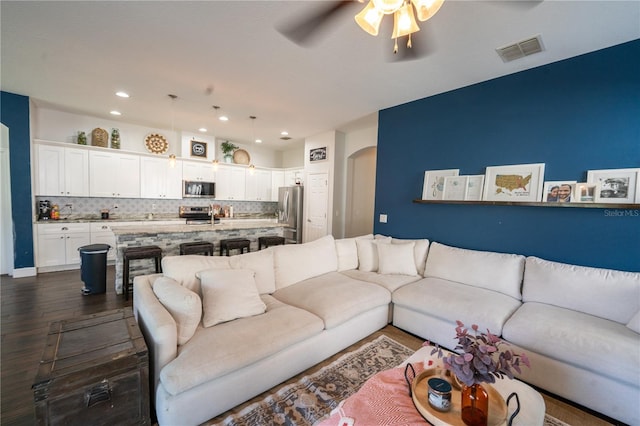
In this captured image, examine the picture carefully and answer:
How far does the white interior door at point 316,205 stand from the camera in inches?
226

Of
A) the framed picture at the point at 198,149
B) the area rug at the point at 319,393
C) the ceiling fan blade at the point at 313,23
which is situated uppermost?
the ceiling fan blade at the point at 313,23

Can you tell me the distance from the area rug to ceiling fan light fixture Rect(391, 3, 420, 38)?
248 cm

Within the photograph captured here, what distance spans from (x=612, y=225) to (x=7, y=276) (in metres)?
8.19

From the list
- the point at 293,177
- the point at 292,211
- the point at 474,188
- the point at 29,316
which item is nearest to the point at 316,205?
the point at 292,211

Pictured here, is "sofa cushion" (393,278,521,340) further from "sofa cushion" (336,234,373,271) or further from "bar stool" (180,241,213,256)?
"bar stool" (180,241,213,256)

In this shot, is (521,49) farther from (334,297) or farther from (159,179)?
(159,179)

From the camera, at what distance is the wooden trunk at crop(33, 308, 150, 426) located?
1186mm

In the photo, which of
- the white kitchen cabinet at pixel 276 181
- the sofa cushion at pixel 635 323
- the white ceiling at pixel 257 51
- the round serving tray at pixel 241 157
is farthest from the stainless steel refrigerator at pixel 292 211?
the sofa cushion at pixel 635 323

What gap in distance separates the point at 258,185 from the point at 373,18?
6130mm

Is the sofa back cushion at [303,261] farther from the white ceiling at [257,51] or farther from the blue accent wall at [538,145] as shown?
the white ceiling at [257,51]

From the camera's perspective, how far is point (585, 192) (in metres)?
2.49

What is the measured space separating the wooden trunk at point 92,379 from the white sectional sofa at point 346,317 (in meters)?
0.12

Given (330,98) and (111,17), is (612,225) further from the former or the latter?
(111,17)

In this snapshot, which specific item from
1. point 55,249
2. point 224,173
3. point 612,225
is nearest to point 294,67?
point 612,225
